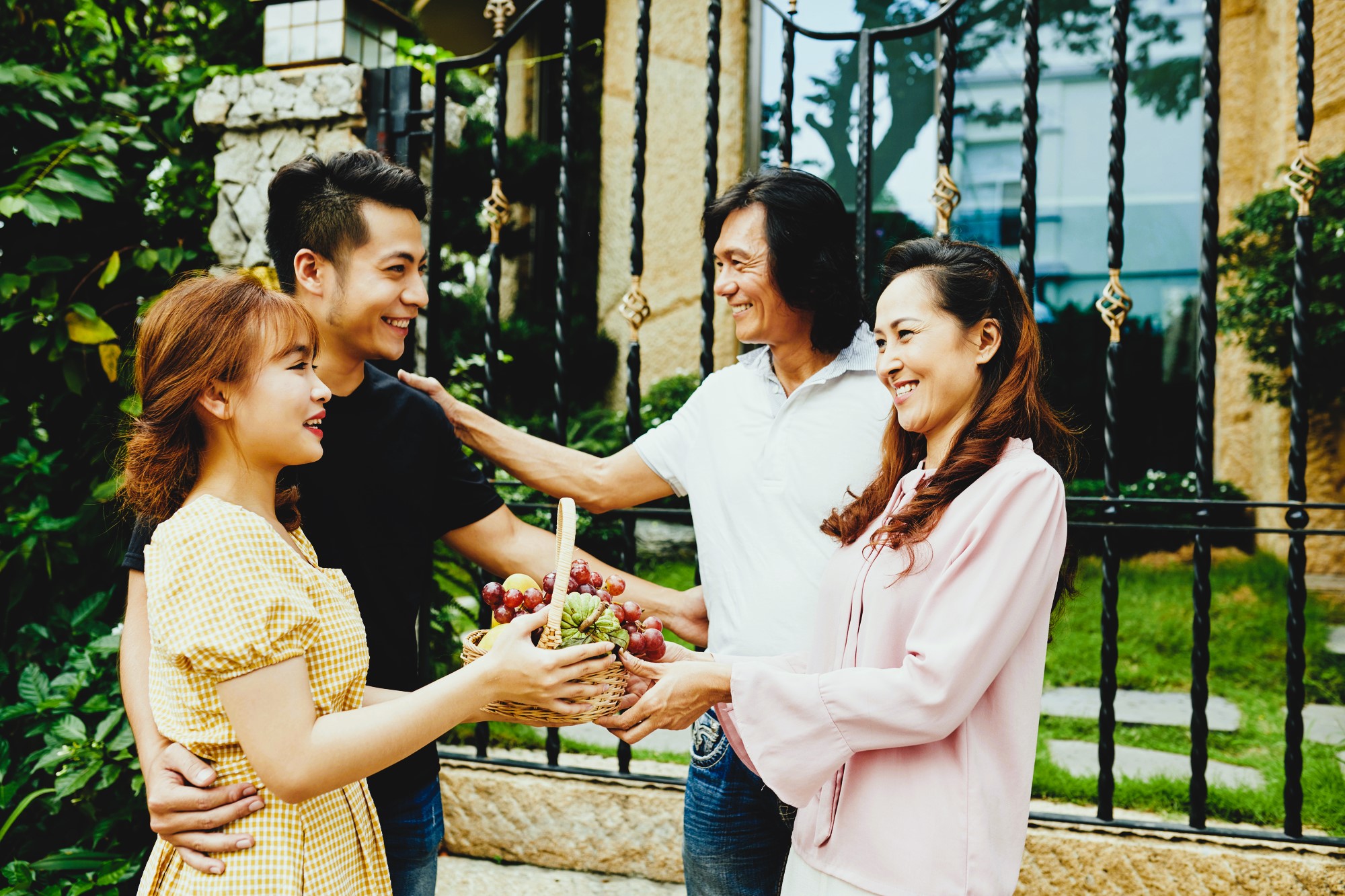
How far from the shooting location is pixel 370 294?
2.07 m

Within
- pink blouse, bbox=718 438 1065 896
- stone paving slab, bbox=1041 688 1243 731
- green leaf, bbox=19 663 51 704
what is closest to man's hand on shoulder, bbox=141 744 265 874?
pink blouse, bbox=718 438 1065 896

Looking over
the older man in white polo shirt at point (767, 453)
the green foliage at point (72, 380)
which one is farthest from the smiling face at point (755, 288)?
the green foliage at point (72, 380)

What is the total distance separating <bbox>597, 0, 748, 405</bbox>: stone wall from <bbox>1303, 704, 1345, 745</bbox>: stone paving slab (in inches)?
154

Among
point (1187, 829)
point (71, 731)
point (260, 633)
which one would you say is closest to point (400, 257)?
point (260, 633)

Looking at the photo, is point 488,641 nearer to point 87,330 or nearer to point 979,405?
point 979,405

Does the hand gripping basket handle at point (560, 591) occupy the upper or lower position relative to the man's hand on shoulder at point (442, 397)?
lower

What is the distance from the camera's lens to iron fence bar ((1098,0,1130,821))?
2586 millimetres

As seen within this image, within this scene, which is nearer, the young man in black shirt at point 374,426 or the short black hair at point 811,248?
the young man in black shirt at point 374,426

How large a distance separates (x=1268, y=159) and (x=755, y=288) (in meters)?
6.10

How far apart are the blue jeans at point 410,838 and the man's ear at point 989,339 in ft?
4.71

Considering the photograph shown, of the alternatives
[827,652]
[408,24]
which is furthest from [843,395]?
[408,24]

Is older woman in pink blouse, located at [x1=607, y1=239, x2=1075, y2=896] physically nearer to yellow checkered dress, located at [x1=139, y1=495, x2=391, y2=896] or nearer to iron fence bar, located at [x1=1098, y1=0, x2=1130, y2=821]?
yellow checkered dress, located at [x1=139, y1=495, x2=391, y2=896]

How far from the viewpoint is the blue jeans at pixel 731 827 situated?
7.04 feet

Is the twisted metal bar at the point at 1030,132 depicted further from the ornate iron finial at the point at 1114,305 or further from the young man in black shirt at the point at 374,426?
the young man in black shirt at the point at 374,426
